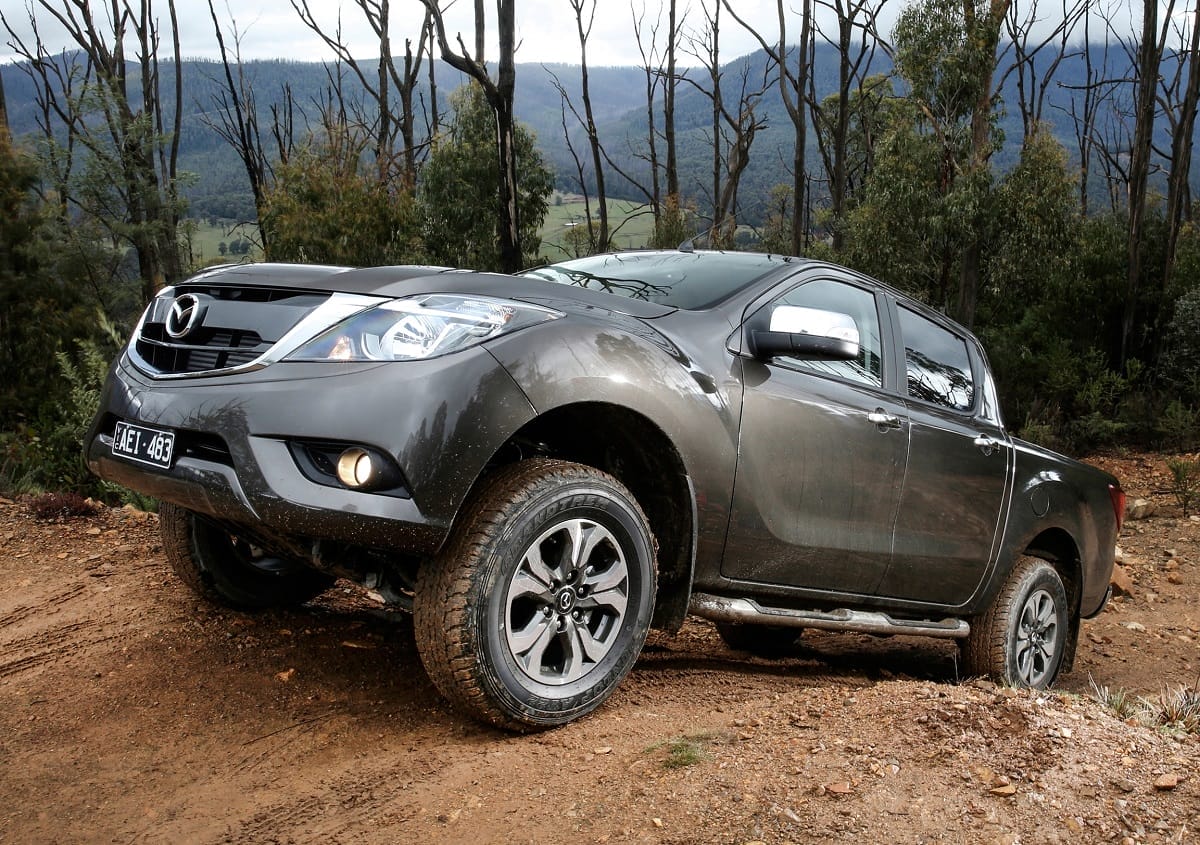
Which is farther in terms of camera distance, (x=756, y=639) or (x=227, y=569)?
(x=756, y=639)

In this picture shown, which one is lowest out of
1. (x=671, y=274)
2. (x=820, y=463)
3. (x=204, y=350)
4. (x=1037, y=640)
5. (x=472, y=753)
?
(x=1037, y=640)

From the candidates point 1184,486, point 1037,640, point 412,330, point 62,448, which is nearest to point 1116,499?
point 1037,640

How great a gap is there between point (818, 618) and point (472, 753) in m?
1.53

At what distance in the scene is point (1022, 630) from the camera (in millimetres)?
5070

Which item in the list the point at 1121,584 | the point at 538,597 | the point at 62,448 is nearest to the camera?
the point at 538,597

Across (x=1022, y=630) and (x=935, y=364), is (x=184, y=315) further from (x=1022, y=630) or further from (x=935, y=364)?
(x=1022, y=630)

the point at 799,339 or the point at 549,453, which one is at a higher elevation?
the point at 799,339

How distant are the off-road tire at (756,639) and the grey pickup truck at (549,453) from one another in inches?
52.3

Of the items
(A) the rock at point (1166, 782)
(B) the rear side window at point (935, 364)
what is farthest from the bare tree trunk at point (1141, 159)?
(A) the rock at point (1166, 782)

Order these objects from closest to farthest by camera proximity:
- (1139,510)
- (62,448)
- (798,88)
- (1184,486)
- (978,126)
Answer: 1. (62,448)
2. (1139,510)
3. (1184,486)
4. (978,126)
5. (798,88)

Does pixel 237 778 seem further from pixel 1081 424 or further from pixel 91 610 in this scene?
pixel 1081 424

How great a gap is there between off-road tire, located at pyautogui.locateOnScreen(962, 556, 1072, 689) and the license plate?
376cm

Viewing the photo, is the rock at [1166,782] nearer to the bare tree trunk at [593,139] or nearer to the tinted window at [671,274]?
the tinted window at [671,274]

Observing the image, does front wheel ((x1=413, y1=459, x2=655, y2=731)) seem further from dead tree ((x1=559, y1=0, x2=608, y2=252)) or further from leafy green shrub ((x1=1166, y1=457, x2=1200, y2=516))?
dead tree ((x1=559, y1=0, x2=608, y2=252))
